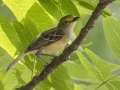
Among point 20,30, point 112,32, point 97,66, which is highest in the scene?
point 112,32

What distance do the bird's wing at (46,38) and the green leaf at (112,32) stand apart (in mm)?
626

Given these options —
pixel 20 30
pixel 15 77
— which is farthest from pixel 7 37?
pixel 15 77

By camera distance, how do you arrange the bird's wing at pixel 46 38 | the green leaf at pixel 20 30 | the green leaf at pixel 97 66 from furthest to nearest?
the bird's wing at pixel 46 38, the green leaf at pixel 20 30, the green leaf at pixel 97 66

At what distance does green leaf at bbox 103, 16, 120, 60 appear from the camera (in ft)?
8.07

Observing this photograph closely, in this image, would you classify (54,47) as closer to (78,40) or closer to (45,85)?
(45,85)

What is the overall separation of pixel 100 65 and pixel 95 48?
3.10 meters

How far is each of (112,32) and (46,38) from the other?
0.81m

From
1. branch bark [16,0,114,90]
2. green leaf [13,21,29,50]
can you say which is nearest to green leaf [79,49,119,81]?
branch bark [16,0,114,90]

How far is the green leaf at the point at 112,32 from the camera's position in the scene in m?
2.46

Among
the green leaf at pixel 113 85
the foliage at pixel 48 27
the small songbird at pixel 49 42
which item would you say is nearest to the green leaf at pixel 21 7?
the foliage at pixel 48 27

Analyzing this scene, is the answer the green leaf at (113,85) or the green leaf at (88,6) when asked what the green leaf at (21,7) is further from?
the green leaf at (113,85)

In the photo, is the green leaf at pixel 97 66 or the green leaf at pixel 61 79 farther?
the green leaf at pixel 61 79

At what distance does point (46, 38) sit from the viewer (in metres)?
3.12

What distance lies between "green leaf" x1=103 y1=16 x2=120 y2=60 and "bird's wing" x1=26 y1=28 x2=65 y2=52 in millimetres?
626
